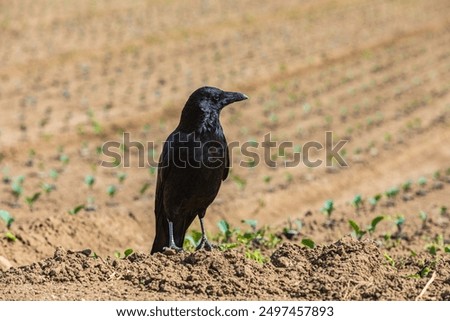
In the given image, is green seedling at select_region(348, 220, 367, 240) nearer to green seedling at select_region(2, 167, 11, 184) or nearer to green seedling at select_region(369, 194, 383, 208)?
green seedling at select_region(369, 194, 383, 208)

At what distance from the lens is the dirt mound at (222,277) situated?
15.8 ft

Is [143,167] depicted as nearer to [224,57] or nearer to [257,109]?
[257,109]

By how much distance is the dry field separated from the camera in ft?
17.0

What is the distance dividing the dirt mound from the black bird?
2.10ft

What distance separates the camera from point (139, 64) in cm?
2003

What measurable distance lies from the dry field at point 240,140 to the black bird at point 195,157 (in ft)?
1.94

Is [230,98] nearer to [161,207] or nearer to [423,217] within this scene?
[161,207]

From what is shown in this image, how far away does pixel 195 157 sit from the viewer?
574 centimetres

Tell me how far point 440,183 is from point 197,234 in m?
5.85

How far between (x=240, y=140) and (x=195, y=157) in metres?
8.73

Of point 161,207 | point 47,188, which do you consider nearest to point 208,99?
point 161,207

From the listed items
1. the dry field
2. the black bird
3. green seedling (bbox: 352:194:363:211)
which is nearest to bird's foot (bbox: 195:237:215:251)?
the black bird

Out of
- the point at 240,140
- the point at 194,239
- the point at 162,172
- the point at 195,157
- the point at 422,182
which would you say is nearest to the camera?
the point at 195,157
